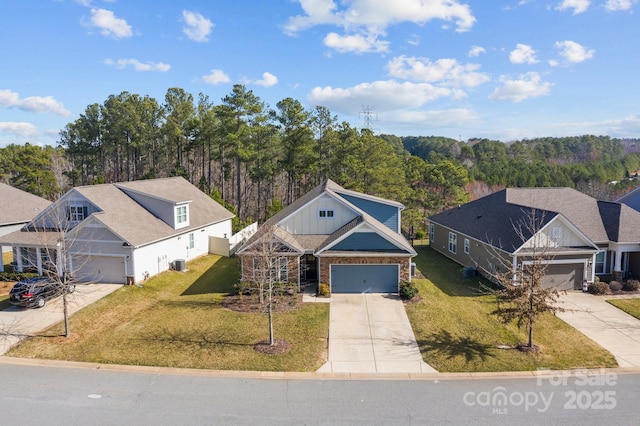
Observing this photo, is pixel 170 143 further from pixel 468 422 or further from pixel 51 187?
pixel 468 422

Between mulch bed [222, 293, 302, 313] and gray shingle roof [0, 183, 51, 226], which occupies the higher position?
gray shingle roof [0, 183, 51, 226]

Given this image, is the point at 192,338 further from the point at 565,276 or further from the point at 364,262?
the point at 565,276

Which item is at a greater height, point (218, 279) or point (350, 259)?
point (350, 259)

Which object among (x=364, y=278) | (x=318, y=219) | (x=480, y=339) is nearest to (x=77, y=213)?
(x=318, y=219)

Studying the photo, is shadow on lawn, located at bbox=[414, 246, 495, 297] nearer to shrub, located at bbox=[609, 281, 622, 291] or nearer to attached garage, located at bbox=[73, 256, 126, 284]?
shrub, located at bbox=[609, 281, 622, 291]

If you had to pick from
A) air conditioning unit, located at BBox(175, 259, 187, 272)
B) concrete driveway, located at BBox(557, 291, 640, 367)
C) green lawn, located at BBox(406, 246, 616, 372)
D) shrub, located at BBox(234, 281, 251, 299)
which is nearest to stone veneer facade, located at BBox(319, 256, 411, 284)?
green lawn, located at BBox(406, 246, 616, 372)
